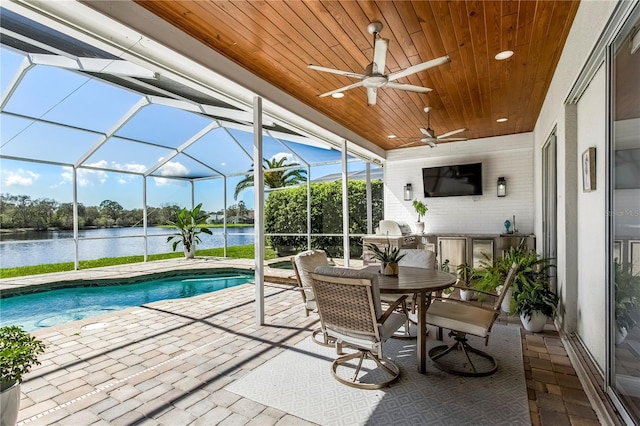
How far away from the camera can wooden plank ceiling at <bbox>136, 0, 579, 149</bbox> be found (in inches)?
110

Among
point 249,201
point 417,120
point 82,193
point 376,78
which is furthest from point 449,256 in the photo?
point 82,193

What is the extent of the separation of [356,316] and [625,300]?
1714mm

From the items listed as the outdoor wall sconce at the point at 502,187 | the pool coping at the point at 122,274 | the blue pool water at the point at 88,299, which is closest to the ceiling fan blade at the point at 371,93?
the pool coping at the point at 122,274

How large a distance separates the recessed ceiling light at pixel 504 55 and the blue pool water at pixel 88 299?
723 cm

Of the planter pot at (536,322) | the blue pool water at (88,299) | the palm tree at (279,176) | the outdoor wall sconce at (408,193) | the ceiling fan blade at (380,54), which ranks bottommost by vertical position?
the blue pool water at (88,299)

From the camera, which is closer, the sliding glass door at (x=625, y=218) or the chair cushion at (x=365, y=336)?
the sliding glass door at (x=625, y=218)

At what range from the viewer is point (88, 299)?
6922mm

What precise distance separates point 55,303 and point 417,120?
8129mm

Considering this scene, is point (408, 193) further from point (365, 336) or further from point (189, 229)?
point (189, 229)

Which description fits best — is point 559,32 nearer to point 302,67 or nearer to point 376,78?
point 376,78

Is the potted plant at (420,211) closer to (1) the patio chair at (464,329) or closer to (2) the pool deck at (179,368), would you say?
(2) the pool deck at (179,368)

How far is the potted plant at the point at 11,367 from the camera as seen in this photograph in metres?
1.85

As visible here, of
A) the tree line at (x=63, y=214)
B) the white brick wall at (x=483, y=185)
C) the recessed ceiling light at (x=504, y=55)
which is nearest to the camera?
the recessed ceiling light at (x=504, y=55)

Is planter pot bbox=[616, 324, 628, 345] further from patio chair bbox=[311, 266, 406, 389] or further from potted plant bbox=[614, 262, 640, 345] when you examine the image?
patio chair bbox=[311, 266, 406, 389]
